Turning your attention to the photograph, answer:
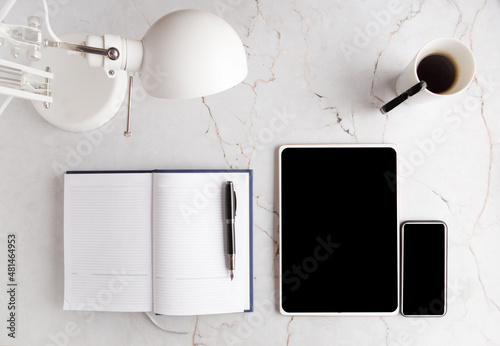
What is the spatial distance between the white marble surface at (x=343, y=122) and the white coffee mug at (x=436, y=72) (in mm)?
76

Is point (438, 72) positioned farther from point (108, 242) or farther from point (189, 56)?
point (108, 242)

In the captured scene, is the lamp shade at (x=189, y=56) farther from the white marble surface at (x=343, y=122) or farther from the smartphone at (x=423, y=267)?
the smartphone at (x=423, y=267)

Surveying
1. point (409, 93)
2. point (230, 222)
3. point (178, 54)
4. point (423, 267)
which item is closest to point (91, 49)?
point (178, 54)

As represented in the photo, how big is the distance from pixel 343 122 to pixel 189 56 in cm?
45

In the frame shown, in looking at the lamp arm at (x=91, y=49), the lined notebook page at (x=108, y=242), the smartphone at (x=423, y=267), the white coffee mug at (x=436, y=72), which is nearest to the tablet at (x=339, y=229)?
the smartphone at (x=423, y=267)

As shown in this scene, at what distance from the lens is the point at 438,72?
746 millimetres

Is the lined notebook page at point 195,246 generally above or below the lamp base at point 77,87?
below

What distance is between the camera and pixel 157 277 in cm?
80

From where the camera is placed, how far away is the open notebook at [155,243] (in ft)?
2.59

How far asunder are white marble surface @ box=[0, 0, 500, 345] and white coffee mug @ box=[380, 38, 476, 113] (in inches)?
3.0

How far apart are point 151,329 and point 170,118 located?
1.55 feet

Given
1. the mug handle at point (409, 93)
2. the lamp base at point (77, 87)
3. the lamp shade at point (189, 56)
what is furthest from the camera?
the lamp base at point (77, 87)

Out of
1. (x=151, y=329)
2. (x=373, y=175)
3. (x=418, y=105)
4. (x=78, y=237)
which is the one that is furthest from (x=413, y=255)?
(x=78, y=237)

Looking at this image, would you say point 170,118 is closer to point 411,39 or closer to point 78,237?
point 78,237
